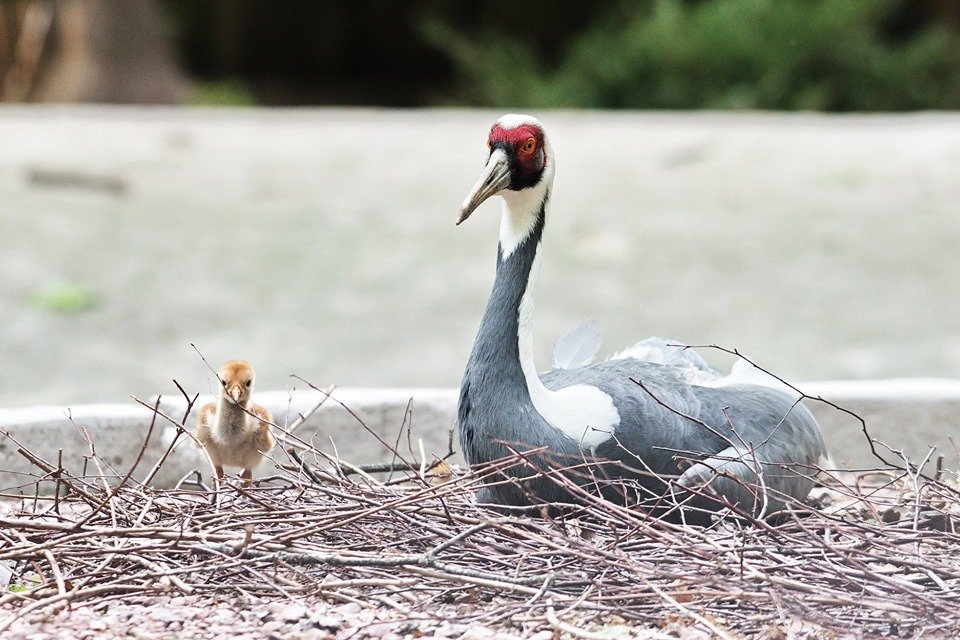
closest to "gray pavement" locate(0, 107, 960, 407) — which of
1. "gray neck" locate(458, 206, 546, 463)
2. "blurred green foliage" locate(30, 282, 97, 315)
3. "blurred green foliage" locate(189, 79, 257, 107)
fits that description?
"blurred green foliage" locate(30, 282, 97, 315)

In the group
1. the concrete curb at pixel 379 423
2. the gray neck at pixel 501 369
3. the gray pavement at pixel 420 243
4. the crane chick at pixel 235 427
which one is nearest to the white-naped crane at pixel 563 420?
the gray neck at pixel 501 369

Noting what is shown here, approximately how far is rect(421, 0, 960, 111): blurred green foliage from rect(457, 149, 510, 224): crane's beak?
11621 millimetres

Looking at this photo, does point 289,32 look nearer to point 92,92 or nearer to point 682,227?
point 92,92

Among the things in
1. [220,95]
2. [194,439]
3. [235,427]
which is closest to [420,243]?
[235,427]

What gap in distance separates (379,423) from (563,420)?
778 mm

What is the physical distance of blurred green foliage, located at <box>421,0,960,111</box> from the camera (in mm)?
15023

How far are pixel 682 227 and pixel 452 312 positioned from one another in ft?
7.18

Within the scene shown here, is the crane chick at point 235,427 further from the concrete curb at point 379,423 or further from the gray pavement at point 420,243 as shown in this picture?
the gray pavement at point 420,243

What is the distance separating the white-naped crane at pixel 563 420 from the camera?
3.38 metres

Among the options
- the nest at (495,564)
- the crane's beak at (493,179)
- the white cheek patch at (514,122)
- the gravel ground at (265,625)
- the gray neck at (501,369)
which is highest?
the white cheek patch at (514,122)

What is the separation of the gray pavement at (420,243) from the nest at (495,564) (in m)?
3.79

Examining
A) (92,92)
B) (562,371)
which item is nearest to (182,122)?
(92,92)

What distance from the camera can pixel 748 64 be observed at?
15.1 meters

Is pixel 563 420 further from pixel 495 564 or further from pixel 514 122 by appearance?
pixel 514 122
